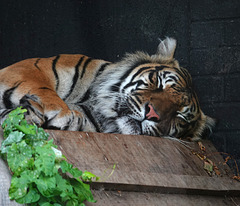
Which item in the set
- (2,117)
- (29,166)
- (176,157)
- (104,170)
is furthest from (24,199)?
(176,157)

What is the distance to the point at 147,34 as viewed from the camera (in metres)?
3.80

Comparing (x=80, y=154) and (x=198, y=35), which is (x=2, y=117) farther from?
(x=198, y=35)

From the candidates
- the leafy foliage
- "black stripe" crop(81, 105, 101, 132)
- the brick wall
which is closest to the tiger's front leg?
"black stripe" crop(81, 105, 101, 132)

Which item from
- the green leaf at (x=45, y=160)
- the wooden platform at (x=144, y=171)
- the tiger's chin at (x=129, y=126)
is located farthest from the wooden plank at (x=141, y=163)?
the green leaf at (x=45, y=160)

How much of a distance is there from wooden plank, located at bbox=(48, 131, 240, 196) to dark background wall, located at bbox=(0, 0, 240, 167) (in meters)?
0.67

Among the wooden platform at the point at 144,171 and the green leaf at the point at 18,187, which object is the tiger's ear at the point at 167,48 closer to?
the wooden platform at the point at 144,171

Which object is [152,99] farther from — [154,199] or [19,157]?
[19,157]

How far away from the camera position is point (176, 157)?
10.0ft

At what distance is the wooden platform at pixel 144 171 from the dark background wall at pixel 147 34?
2.15 feet

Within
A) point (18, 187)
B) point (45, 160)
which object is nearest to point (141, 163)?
point (45, 160)

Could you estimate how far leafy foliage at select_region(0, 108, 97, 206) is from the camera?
1.96 m

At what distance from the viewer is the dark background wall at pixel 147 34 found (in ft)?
12.2

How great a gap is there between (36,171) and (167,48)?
2.00m

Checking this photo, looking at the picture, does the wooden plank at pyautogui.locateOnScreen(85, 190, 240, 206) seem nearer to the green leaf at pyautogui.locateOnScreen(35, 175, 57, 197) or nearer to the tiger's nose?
the green leaf at pyautogui.locateOnScreen(35, 175, 57, 197)
